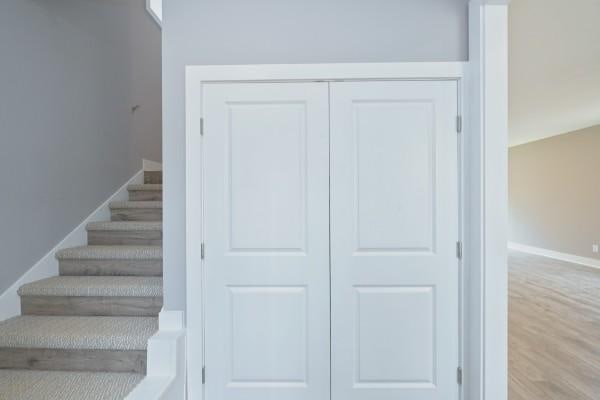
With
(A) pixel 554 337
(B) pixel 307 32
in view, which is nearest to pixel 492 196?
(B) pixel 307 32

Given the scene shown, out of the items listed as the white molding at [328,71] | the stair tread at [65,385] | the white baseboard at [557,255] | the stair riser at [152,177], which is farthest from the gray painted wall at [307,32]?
the white baseboard at [557,255]

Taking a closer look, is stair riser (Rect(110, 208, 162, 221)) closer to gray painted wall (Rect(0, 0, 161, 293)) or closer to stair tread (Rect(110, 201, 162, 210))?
stair tread (Rect(110, 201, 162, 210))

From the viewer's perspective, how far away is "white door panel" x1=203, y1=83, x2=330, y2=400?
1.78 metres

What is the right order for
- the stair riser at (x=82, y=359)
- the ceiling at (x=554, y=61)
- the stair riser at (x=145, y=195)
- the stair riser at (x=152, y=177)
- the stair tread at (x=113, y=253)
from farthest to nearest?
1. the stair riser at (x=152, y=177)
2. the stair riser at (x=145, y=195)
3. the stair tread at (x=113, y=253)
4. the ceiling at (x=554, y=61)
5. the stair riser at (x=82, y=359)

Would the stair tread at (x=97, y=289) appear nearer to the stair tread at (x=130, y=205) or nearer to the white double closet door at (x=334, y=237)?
the white double closet door at (x=334, y=237)

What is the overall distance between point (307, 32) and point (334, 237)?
113 cm

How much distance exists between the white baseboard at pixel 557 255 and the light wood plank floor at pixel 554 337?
100 cm

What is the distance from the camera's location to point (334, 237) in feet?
5.83

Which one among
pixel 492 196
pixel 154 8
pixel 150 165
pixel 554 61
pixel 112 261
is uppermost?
pixel 154 8

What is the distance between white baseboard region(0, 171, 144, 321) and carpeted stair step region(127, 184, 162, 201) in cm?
19

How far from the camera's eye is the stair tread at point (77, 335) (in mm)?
1734

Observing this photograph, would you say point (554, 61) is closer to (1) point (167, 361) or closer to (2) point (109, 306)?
(1) point (167, 361)

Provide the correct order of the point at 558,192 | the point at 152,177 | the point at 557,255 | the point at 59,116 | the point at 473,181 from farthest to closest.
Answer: the point at 557,255 → the point at 558,192 → the point at 152,177 → the point at 59,116 → the point at 473,181

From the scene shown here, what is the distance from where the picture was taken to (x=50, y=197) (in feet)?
7.64
